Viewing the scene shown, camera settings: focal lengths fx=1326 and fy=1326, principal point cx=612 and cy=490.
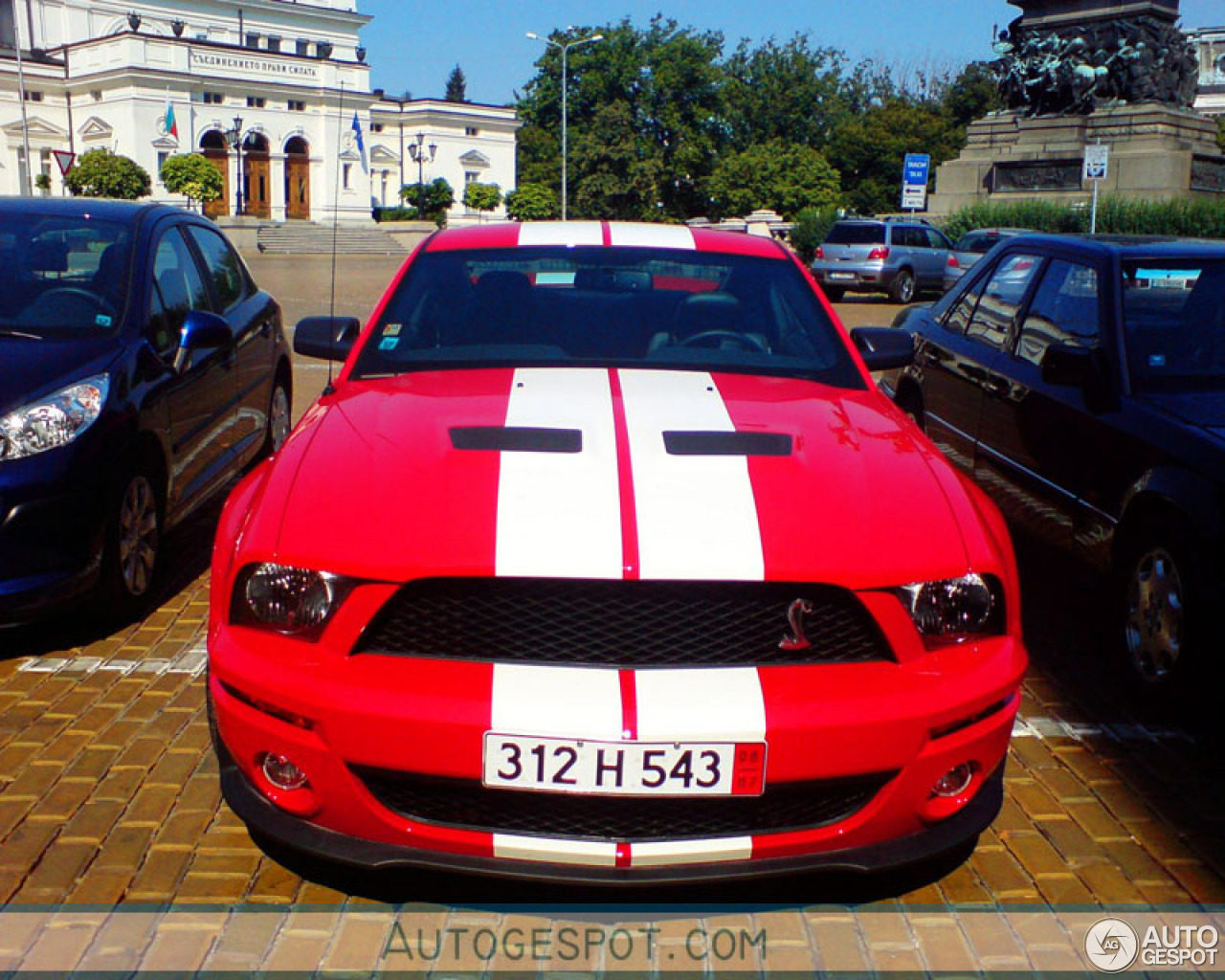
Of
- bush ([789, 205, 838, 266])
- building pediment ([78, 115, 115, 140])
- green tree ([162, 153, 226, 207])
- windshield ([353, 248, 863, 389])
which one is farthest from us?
building pediment ([78, 115, 115, 140])

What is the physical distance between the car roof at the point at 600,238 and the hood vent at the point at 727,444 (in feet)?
4.54

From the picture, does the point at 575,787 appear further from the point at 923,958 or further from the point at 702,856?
the point at 923,958

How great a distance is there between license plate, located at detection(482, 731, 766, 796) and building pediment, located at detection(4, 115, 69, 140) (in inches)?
3049

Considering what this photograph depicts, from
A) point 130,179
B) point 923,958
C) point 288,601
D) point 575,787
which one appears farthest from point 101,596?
point 130,179

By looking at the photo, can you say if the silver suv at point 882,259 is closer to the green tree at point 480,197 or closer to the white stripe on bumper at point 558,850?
the white stripe on bumper at point 558,850

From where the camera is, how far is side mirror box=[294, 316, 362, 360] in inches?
179

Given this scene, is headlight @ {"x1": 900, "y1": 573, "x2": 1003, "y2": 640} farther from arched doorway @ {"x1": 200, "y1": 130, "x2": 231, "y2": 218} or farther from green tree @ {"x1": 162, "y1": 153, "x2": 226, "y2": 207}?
arched doorway @ {"x1": 200, "y1": 130, "x2": 231, "y2": 218}

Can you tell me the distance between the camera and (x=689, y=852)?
2.69 metres

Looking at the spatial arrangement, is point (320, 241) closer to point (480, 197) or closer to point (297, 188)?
point (480, 197)

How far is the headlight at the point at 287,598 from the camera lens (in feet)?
9.23

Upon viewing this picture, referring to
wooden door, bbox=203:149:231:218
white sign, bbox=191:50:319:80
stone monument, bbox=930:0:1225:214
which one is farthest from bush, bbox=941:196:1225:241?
white sign, bbox=191:50:319:80

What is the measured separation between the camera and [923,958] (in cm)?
290

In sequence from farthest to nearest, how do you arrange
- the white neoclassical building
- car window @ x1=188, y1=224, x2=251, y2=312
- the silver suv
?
1. the white neoclassical building
2. the silver suv
3. car window @ x1=188, y1=224, x2=251, y2=312

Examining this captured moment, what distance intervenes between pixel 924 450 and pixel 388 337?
1.74 meters
